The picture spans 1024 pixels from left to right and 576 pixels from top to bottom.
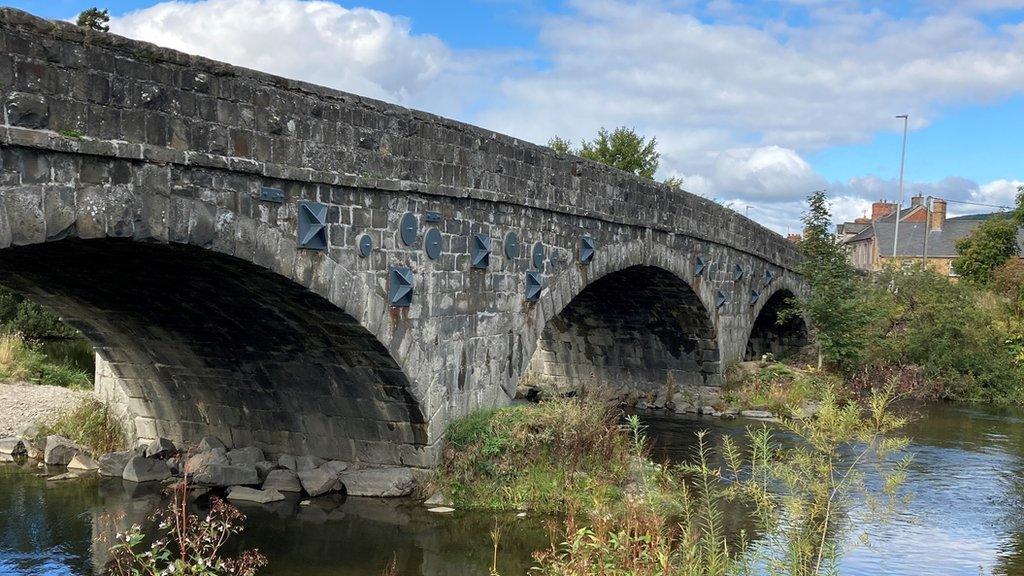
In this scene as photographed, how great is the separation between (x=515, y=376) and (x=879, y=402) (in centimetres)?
654

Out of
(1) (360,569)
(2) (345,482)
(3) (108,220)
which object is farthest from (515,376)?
(3) (108,220)

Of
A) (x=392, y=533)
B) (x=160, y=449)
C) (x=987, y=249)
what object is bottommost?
(x=392, y=533)

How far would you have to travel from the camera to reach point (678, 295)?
19.0 meters

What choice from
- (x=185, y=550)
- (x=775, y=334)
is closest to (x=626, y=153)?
(x=775, y=334)

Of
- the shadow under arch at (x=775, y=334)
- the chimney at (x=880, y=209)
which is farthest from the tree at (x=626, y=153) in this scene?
the chimney at (x=880, y=209)

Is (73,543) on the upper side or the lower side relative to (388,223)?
lower

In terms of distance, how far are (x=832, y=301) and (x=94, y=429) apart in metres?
14.6

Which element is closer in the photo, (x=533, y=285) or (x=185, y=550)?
(x=185, y=550)

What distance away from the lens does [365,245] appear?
31.6 feet

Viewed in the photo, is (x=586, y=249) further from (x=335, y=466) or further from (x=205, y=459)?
(x=205, y=459)

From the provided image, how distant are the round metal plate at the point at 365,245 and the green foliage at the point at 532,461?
8.25ft

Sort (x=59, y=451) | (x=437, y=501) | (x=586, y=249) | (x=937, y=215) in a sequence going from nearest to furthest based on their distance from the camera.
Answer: (x=437, y=501) < (x=59, y=451) < (x=586, y=249) < (x=937, y=215)

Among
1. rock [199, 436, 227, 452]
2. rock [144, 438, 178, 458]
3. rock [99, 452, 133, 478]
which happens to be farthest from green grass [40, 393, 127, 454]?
Result: rock [199, 436, 227, 452]

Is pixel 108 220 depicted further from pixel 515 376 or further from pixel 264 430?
pixel 515 376
